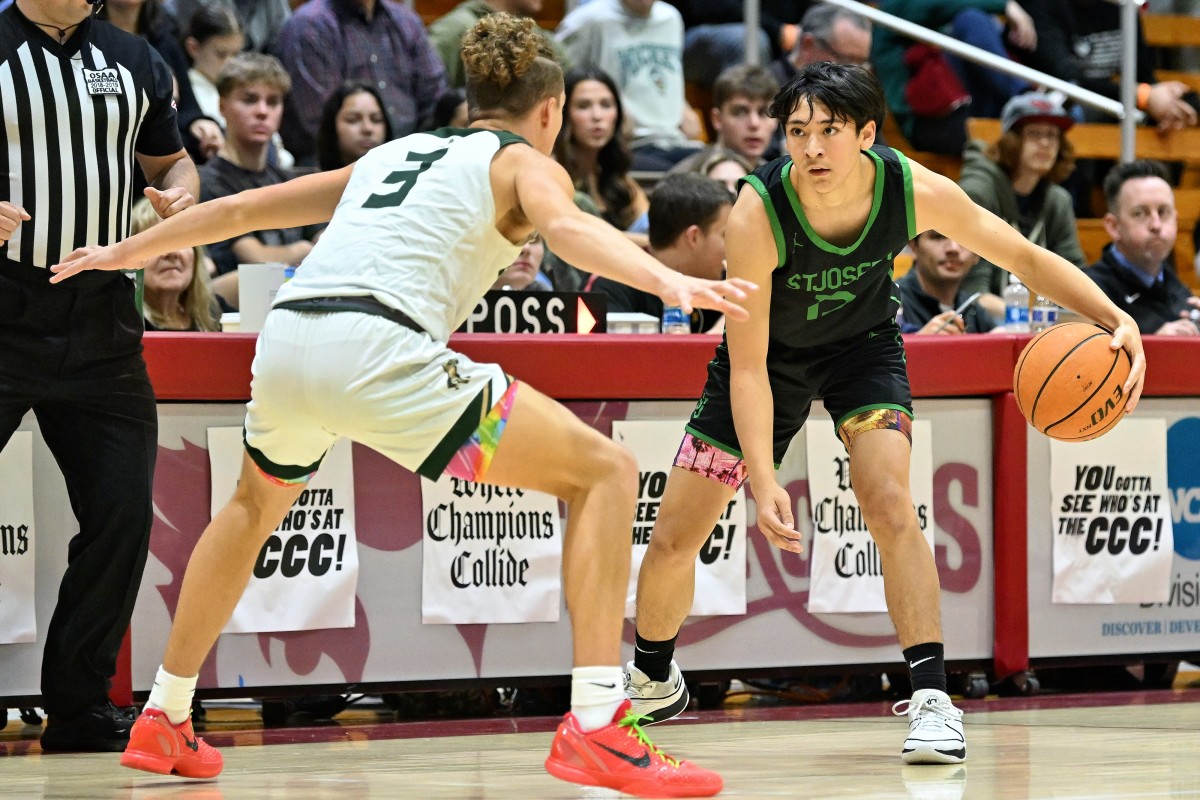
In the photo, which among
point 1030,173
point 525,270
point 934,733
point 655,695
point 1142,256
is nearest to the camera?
point 934,733

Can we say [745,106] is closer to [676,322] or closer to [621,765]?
[676,322]

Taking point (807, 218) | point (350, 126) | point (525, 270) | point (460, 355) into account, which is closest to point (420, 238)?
point (460, 355)

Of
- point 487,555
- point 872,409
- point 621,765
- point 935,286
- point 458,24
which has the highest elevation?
point 458,24

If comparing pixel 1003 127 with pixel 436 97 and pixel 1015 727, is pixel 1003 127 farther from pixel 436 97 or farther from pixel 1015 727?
pixel 1015 727

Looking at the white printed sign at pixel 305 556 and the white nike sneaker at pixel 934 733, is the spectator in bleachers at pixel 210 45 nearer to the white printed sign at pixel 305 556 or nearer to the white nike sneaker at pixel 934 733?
the white printed sign at pixel 305 556

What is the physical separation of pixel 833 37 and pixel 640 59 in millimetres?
1240

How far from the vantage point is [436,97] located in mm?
8734

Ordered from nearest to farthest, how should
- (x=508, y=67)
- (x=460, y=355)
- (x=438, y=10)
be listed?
(x=460, y=355), (x=508, y=67), (x=438, y=10)

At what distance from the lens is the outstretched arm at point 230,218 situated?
3865 millimetres

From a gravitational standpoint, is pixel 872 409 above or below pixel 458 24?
below

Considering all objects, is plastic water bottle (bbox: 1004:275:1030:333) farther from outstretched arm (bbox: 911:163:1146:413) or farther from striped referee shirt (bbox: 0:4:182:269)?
striped referee shirt (bbox: 0:4:182:269)

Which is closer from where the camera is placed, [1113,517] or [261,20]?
[1113,517]

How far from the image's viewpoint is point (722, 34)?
1019 centimetres

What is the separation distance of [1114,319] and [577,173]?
4171mm
